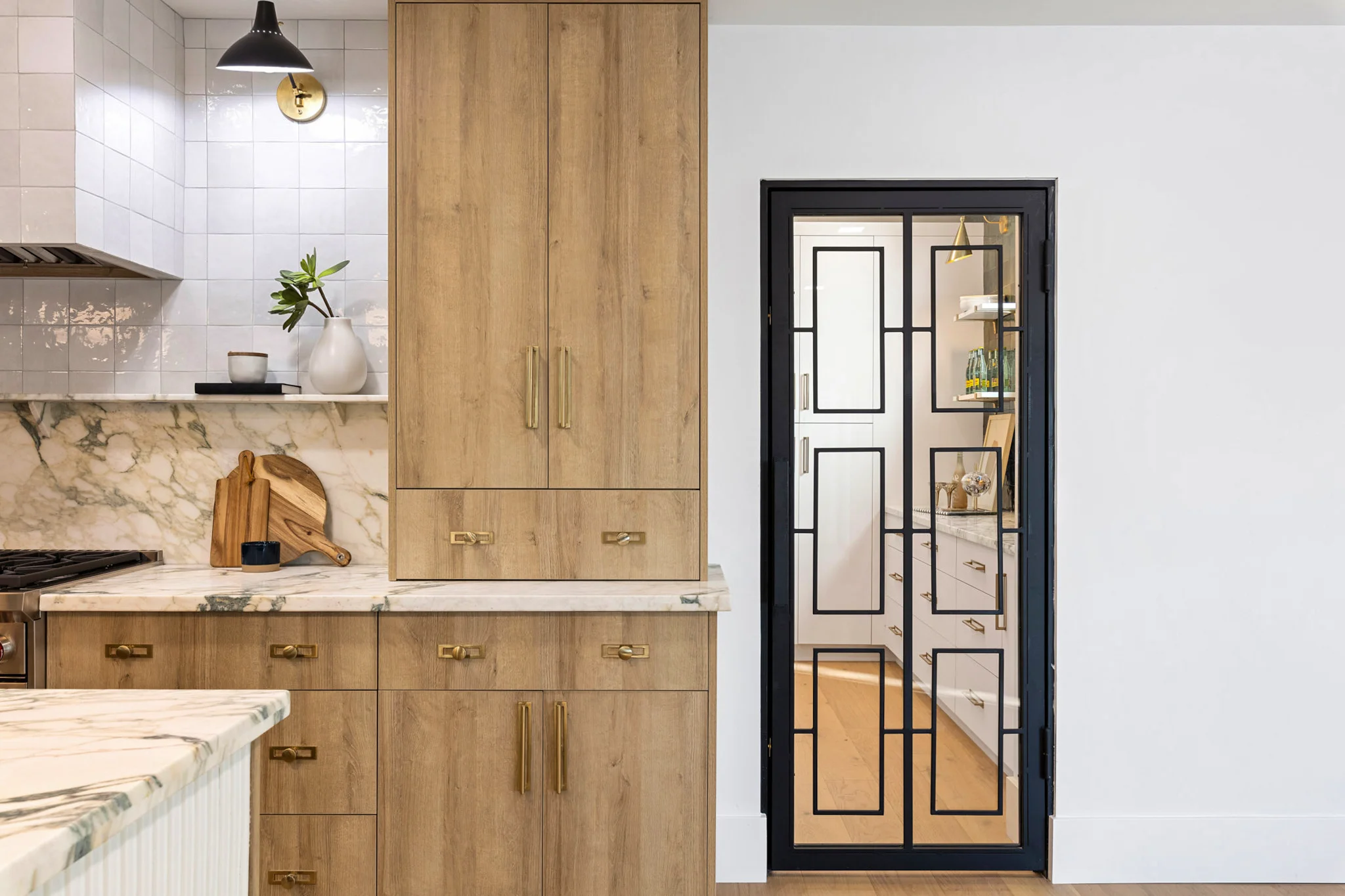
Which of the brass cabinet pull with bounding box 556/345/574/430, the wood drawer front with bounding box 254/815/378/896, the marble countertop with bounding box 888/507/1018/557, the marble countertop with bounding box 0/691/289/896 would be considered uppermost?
the brass cabinet pull with bounding box 556/345/574/430

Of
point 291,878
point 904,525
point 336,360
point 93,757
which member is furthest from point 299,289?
point 904,525

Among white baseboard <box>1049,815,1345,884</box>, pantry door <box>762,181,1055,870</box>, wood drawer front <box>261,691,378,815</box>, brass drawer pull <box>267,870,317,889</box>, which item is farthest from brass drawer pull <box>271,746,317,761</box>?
white baseboard <box>1049,815,1345,884</box>

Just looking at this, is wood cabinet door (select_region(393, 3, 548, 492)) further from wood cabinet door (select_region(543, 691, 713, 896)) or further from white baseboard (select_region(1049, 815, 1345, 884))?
white baseboard (select_region(1049, 815, 1345, 884))

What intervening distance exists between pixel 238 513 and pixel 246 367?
445 mm

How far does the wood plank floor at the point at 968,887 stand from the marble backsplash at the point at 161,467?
160 cm

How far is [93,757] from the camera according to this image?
2.96 feet

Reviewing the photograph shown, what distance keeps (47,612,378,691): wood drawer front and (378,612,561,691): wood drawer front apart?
8 centimetres

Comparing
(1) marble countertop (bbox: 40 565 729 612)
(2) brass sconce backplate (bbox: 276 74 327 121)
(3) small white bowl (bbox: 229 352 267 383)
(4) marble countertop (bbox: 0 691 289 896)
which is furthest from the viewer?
(2) brass sconce backplate (bbox: 276 74 327 121)

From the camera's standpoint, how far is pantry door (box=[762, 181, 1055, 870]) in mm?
2545

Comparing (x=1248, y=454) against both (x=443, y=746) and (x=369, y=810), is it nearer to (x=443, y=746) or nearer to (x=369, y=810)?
(x=443, y=746)

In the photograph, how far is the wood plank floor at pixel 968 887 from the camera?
8.00 ft

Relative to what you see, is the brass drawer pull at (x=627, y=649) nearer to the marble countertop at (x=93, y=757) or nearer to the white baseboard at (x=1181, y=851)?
the marble countertop at (x=93, y=757)

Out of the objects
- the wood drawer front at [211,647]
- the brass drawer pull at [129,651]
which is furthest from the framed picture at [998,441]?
the brass drawer pull at [129,651]

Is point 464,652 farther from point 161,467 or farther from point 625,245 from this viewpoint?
point 161,467
